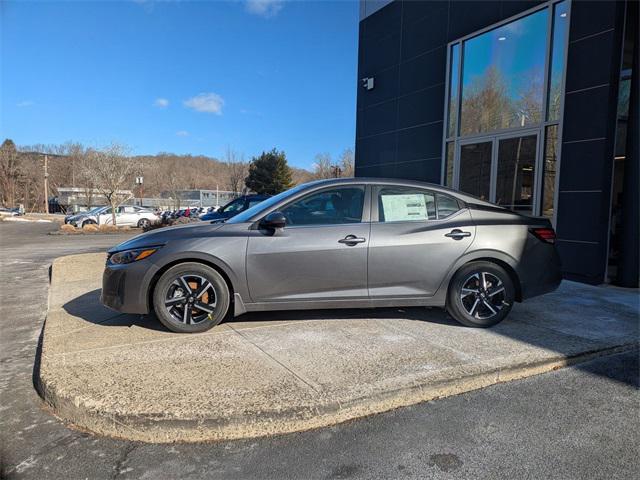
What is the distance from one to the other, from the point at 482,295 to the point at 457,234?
0.71m

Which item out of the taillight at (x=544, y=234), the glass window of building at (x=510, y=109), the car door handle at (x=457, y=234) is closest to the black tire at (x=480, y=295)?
the car door handle at (x=457, y=234)

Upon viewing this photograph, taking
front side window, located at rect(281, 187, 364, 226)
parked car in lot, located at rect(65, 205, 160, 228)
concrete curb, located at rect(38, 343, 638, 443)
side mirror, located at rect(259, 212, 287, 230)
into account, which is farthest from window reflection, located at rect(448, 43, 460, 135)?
parked car in lot, located at rect(65, 205, 160, 228)

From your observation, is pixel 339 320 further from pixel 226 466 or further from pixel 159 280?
pixel 226 466

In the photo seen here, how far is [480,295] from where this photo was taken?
4.64 metres

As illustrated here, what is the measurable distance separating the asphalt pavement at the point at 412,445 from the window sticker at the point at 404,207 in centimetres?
192

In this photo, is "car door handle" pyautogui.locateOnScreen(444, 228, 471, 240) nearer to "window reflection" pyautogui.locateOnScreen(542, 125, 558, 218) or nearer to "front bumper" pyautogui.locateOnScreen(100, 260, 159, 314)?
"front bumper" pyautogui.locateOnScreen(100, 260, 159, 314)

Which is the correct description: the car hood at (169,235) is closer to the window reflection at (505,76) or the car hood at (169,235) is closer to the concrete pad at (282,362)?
the concrete pad at (282,362)

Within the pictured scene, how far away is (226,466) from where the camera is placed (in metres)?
2.41

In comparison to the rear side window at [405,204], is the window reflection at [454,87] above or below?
above

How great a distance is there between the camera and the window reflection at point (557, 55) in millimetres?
7900

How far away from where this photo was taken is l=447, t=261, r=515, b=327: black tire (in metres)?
4.62

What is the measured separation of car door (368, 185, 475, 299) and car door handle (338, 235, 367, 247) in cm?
12

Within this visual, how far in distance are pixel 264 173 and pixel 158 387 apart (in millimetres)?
47563

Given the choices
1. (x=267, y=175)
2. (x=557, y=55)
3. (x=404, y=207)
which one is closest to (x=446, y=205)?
(x=404, y=207)
